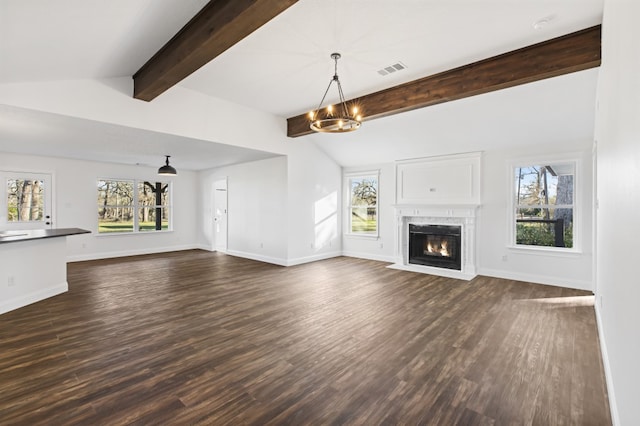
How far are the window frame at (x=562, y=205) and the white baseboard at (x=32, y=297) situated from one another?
761cm

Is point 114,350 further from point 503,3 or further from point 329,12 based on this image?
point 503,3

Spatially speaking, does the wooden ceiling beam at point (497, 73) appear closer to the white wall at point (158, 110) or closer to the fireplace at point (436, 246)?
the white wall at point (158, 110)

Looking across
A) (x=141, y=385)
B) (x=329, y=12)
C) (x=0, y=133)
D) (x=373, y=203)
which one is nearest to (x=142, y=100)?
(x=0, y=133)

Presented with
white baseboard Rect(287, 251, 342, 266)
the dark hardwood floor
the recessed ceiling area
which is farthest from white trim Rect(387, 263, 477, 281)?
the recessed ceiling area

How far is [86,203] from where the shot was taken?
759cm

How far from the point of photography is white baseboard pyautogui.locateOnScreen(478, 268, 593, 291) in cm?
503

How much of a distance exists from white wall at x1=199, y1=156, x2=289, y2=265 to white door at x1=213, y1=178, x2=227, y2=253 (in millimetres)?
282

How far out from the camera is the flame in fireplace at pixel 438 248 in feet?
21.7

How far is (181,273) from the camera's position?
6.12 m

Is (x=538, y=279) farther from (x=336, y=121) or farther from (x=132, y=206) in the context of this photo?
(x=132, y=206)

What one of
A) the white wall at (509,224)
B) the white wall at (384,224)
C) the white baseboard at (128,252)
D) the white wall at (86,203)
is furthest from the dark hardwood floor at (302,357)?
the white wall at (86,203)

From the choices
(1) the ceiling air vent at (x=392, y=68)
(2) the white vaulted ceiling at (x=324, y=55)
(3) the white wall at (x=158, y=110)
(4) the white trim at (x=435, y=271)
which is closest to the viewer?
(2) the white vaulted ceiling at (x=324, y=55)

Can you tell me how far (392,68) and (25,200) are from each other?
26.7 ft

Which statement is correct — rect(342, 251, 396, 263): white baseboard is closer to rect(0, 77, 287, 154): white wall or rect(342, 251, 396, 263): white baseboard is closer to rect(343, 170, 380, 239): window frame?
rect(343, 170, 380, 239): window frame
